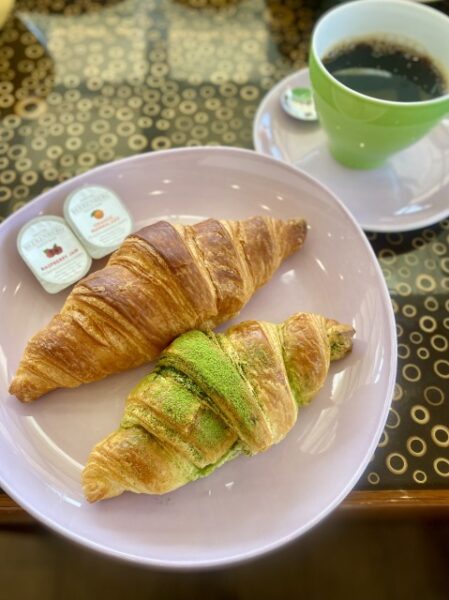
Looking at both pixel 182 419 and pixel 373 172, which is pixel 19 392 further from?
pixel 373 172

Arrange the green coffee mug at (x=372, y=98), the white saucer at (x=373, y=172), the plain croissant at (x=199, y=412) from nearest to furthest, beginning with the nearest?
1. the plain croissant at (x=199, y=412)
2. the green coffee mug at (x=372, y=98)
3. the white saucer at (x=373, y=172)

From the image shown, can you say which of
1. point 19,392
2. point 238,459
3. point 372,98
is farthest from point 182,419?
point 372,98

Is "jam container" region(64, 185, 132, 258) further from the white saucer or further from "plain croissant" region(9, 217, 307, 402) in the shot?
the white saucer

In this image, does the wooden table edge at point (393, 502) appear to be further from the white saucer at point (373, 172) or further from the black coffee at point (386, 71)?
the black coffee at point (386, 71)

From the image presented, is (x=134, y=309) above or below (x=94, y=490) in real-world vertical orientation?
above

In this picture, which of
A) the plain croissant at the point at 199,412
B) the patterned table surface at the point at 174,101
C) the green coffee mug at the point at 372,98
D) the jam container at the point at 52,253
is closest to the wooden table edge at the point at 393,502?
the patterned table surface at the point at 174,101

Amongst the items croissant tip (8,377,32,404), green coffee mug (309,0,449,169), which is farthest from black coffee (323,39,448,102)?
croissant tip (8,377,32,404)

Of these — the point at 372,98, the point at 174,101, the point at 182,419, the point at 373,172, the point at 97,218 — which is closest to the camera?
the point at 182,419
